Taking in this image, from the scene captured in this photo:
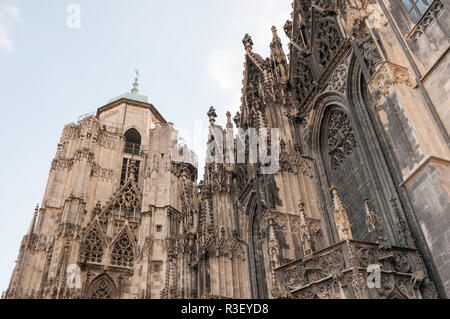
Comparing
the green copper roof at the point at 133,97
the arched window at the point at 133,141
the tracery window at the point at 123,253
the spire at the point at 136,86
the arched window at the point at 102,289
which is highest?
the spire at the point at 136,86

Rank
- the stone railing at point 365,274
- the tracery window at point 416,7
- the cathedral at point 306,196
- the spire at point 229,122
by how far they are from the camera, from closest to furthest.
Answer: the stone railing at point 365,274 → the cathedral at point 306,196 → the tracery window at point 416,7 → the spire at point 229,122

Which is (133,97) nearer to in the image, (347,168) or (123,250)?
(123,250)

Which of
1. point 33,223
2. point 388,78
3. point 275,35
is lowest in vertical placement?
point 388,78

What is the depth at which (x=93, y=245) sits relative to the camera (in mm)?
28719

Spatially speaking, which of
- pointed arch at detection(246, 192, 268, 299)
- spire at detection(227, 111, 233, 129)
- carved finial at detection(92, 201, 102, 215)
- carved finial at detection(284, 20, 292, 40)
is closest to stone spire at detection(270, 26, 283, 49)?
carved finial at detection(284, 20, 292, 40)

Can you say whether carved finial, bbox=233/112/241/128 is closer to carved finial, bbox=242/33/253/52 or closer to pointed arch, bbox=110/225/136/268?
carved finial, bbox=242/33/253/52

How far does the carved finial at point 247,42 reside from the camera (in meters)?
21.3

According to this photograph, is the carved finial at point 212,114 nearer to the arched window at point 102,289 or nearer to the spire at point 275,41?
the spire at point 275,41

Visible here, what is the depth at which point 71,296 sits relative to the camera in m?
24.8

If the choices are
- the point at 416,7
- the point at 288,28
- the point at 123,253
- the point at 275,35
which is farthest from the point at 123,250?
the point at 416,7

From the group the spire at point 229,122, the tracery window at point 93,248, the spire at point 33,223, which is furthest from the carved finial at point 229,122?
the spire at point 33,223

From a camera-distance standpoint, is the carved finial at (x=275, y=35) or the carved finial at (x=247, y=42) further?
the carved finial at (x=247, y=42)

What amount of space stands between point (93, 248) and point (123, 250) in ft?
6.48
